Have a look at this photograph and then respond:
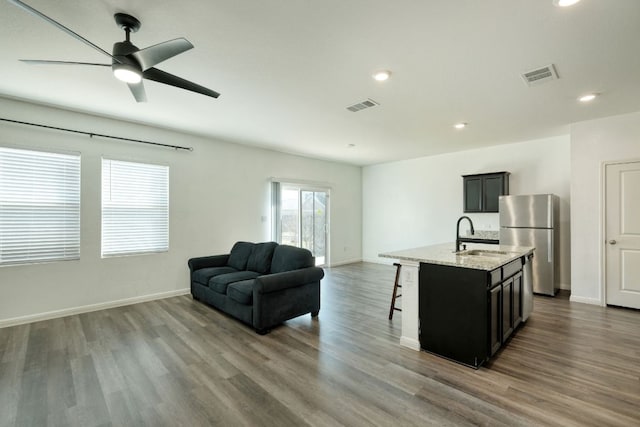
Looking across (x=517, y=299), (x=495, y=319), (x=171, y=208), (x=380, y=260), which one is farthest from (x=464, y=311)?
(x=380, y=260)

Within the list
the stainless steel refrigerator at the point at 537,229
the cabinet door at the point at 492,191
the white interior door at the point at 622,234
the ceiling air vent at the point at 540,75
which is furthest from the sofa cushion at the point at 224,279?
the white interior door at the point at 622,234

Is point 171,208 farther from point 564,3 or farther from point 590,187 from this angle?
point 590,187

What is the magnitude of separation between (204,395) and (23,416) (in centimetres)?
118

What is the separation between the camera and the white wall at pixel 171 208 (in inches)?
148

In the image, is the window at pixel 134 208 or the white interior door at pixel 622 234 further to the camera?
the window at pixel 134 208

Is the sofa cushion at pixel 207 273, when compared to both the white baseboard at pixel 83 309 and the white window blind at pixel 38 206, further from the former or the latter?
the white window blind at pixel 38 206

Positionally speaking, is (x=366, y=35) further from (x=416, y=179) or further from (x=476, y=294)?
(x=416, y=179)

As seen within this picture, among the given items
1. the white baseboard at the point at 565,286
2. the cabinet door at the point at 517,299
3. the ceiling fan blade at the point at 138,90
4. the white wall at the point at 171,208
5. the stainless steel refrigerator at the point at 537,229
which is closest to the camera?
the ceiling fan blade at the point at 138,90

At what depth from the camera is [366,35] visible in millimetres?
2318

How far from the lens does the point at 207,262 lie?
486 cm

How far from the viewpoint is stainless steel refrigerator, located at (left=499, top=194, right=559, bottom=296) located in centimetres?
484

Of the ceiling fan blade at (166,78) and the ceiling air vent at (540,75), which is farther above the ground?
the ceiling air vent at (540,75)

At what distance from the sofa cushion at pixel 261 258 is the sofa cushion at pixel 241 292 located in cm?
55

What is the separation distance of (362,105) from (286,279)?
2412mm
